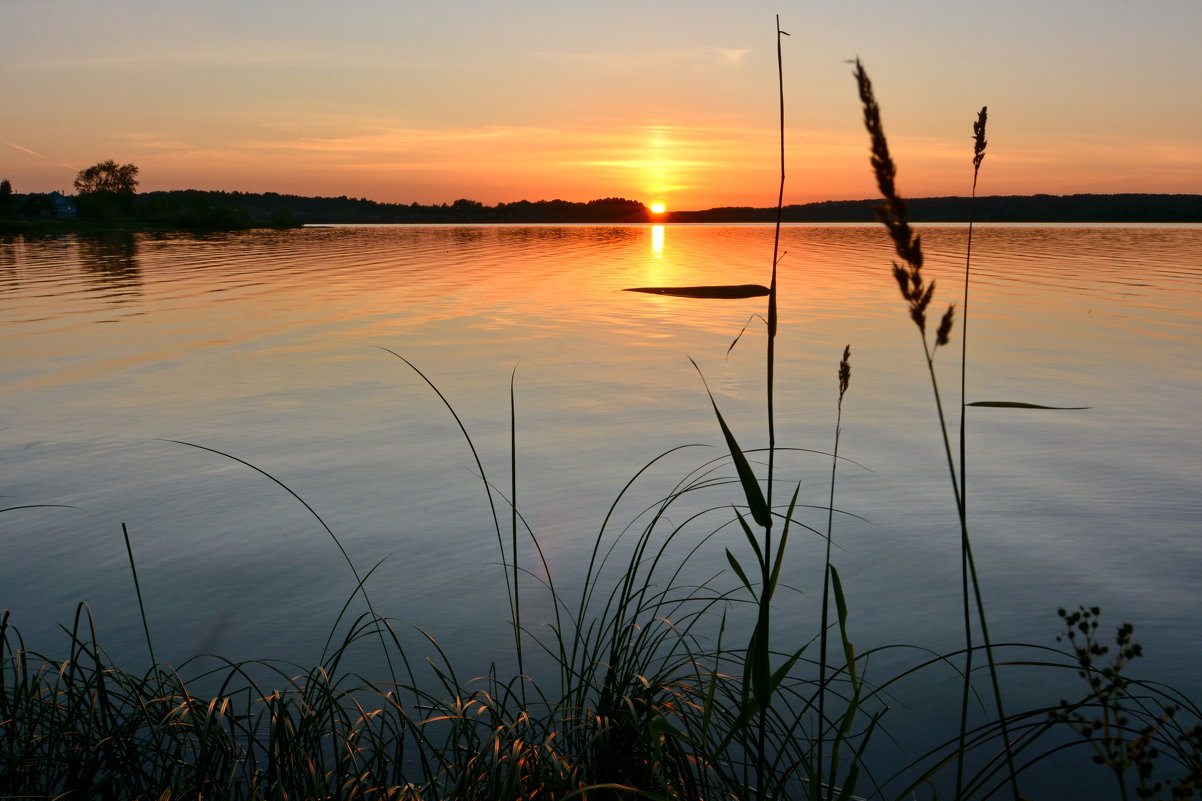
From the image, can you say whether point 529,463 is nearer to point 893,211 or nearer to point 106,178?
point 893,211

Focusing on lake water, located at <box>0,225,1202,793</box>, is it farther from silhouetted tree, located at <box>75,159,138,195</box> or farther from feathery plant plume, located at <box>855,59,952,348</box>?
silhouetted tree, located at <box>75,159,138,195</box>

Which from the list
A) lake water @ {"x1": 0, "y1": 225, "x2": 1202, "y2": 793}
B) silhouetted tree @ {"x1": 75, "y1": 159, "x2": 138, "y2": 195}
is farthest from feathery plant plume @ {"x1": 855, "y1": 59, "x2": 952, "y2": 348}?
silhouetted tree @ {"x1": 75, "y1": 159, "x2": 138, "y2": 195}

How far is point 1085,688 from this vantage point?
13.2 ft

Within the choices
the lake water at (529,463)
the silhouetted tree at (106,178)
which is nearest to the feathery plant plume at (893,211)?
the lake water at (529,463)

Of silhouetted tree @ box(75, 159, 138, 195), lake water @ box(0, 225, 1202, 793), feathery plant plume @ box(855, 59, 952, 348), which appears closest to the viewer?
feathery plant plume @ box(855, 59, 952, 348)

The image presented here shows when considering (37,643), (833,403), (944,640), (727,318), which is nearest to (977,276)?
(727,318)

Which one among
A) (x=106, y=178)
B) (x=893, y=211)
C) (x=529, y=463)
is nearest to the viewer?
(x=893, y=211)

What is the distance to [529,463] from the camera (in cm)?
825

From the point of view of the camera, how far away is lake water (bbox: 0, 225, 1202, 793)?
514 centimetres

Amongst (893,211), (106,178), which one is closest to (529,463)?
(893,211)

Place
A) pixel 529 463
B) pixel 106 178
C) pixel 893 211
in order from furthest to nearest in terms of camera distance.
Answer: pixel 106 178 < pixel 529 463 < pixel 893 211

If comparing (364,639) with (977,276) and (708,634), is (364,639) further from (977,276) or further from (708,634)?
(977,276)

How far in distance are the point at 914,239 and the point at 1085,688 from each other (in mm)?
3729

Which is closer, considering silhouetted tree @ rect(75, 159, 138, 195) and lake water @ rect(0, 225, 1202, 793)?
lake water @ rect(0, 225, 1202, 793)
